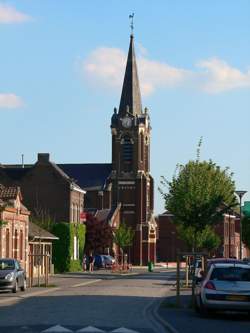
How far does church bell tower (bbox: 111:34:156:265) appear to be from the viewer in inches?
4424

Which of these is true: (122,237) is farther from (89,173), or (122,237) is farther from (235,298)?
(235,298)

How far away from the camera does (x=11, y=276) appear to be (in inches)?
1448

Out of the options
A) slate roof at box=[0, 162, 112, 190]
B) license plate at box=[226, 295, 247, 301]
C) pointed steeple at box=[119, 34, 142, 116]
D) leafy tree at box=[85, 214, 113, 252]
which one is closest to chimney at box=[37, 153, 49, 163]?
leafy tree at box=[85, 214, 113, 252]

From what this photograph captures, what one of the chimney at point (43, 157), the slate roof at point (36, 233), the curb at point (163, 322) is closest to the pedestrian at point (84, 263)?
the chimney at point (43, 157)

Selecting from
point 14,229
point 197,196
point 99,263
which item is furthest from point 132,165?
point 197,196

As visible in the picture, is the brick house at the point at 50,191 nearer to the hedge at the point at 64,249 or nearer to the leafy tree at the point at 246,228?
the hedge at the point at 64,249

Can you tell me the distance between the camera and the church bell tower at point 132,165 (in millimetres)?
112375

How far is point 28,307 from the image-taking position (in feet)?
87.6

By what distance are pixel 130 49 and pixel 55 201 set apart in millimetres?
37546

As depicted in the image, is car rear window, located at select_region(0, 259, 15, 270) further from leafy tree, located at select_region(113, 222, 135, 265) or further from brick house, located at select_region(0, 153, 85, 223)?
leafy tree, located at select_region(113, 222, 135, 265)

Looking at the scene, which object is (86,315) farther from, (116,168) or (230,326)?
(116,168)

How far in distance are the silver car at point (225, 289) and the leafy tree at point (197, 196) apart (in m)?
10.8

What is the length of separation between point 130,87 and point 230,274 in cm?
9092

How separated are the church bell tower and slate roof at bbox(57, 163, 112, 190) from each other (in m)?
2.11
